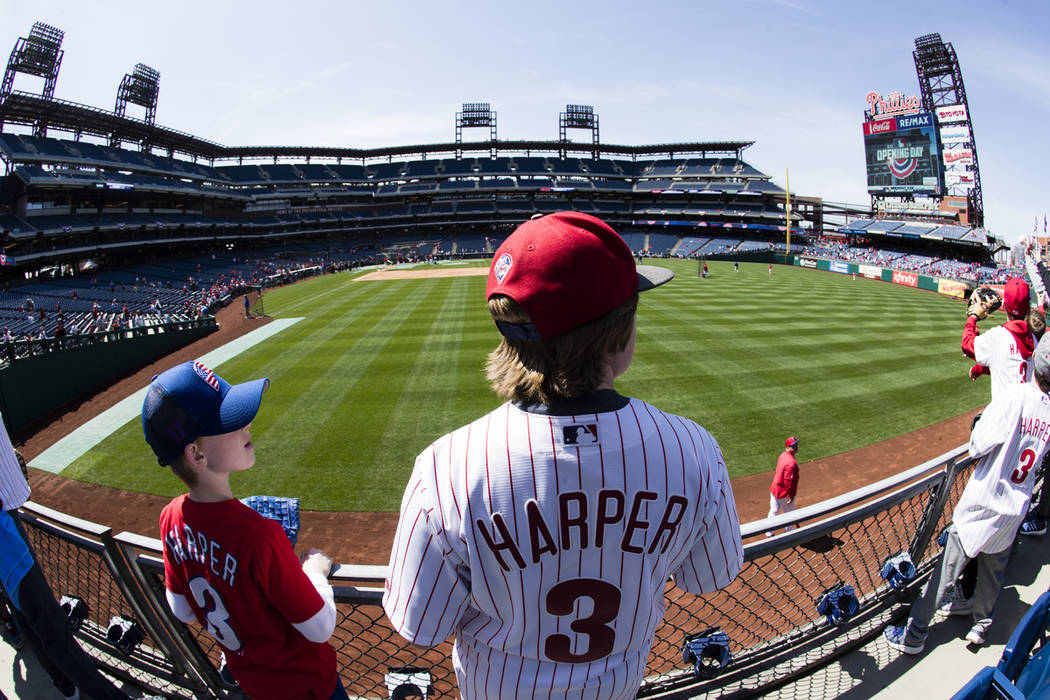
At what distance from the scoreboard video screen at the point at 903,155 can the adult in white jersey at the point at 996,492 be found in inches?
2404

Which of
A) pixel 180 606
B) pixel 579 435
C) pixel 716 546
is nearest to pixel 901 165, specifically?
pixel 716 546

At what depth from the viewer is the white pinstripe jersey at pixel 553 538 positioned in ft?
3.76

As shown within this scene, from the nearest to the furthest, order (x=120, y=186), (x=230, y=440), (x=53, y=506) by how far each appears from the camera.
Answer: (x=230, y=440), (x=53, y=506), (x=120, y=186)

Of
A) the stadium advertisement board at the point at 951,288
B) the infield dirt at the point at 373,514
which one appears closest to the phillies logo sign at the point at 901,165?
the stadium advertisement board at the point at 951,288

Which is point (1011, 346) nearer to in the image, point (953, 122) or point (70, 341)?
point (70, 341)

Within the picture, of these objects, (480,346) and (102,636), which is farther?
(480,346)

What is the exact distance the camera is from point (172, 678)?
105 inches

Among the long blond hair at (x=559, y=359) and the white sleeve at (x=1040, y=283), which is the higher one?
the white sleeve at (x=1040, y=283)

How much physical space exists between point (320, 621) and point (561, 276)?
1.55 meters

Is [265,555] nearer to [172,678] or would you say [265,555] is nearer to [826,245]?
[172,678]

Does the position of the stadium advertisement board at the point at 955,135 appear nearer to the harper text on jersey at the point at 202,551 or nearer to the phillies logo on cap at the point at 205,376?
the phillies logo on cap at the point at 205,376

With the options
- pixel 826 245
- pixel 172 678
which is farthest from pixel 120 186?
pixel 826 245

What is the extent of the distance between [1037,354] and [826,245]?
59180 mm

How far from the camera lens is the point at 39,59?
3600 cm
